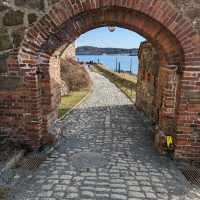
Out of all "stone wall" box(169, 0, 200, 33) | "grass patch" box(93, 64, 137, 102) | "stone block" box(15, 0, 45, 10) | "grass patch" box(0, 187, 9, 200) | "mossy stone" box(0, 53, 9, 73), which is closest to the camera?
"grass patch" box(0, 187, 9, 200)

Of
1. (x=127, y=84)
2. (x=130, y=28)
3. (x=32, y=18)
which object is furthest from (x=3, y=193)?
(x=127, y=84)

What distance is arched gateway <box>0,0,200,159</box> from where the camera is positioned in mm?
4766

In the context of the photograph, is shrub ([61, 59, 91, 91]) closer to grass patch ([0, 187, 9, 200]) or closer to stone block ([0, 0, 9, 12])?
stone block ([0, 0, 9, 12])

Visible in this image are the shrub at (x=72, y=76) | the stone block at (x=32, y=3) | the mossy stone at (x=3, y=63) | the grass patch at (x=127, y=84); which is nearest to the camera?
the stone block at (x=32, y=3)

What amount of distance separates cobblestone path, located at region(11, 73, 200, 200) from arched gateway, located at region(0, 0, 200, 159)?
80 cm

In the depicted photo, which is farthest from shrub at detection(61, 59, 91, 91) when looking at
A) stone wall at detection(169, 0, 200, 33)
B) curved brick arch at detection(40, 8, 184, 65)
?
stone wall at detection(169, 0, 200, 33)

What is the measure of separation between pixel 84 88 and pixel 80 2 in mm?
13231

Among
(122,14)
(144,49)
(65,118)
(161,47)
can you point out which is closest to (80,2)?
(122,14)

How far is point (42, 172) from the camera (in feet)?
15.6

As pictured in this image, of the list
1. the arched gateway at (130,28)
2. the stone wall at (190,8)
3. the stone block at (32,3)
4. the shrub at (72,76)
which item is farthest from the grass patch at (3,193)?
the shrub at (72,76)

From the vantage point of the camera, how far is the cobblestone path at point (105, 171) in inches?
161

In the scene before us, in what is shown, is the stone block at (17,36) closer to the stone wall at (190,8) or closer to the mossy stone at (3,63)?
the mossy stone at (3,63)

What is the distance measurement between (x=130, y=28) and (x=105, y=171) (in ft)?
10.9

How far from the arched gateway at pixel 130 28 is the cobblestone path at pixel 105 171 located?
31.5 inches
